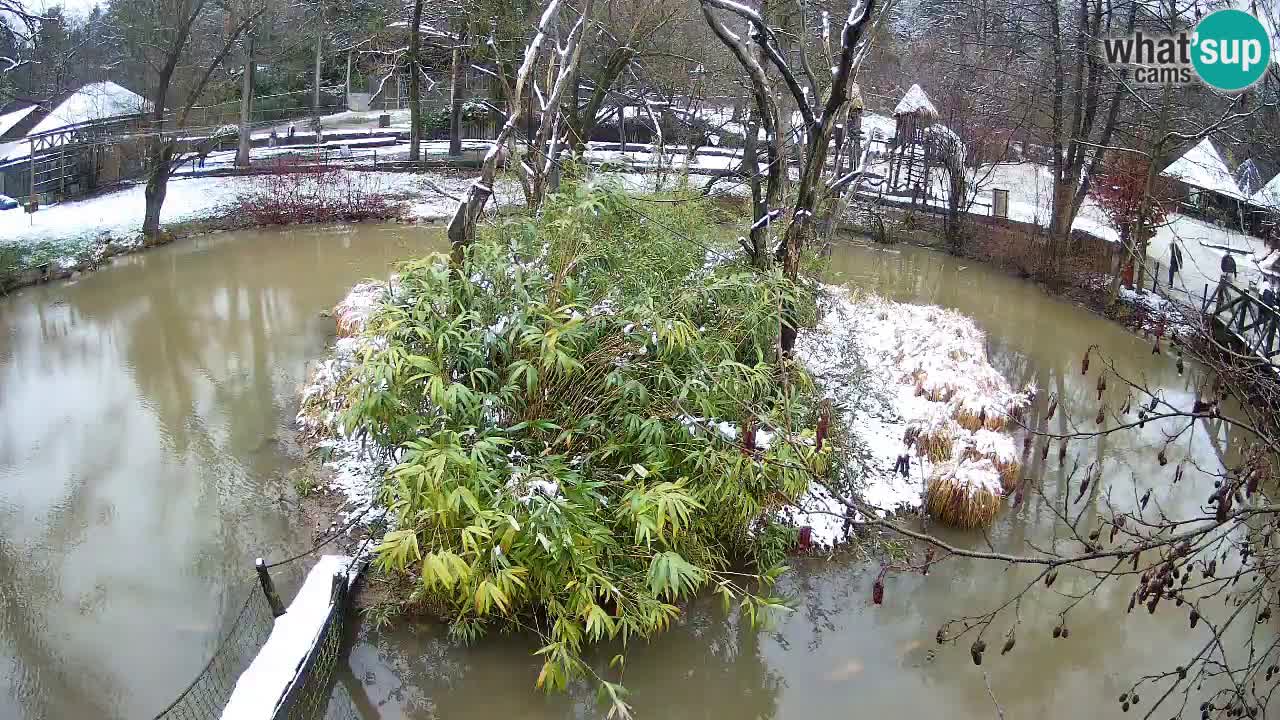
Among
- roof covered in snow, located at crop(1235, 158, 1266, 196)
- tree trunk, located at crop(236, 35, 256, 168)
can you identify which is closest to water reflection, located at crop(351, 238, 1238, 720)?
roof covered in snow, located at crop(1235, 158, 1266, 196)

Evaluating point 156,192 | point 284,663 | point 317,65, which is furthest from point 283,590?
Answer: point 317,65

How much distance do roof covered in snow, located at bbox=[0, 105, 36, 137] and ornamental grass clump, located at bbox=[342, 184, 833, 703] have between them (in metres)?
14.5

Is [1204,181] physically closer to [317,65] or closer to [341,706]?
[341,706]

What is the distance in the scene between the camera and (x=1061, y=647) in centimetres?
625

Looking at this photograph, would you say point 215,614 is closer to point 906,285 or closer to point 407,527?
point 407,527

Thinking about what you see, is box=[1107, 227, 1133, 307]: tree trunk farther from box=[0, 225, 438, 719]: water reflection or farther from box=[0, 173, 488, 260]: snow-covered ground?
box=[0, 225, 438, 719]: water reflection

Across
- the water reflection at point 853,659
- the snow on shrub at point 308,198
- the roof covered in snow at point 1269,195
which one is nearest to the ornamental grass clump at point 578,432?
the water reflection at point 853,659

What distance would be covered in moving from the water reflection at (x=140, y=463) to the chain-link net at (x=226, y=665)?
157 millimetres

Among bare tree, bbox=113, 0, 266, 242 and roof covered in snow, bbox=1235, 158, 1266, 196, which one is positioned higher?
bare tree, bbox=113, 0, 266, 242

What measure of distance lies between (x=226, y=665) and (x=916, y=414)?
5.80 metres

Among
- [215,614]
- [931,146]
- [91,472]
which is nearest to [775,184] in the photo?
[215,614]

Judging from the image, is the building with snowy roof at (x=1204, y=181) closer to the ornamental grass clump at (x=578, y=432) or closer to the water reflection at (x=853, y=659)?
the water reflection at (x=853, y=659)

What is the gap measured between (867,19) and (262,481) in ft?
18.5

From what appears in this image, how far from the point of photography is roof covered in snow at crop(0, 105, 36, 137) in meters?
17.3
